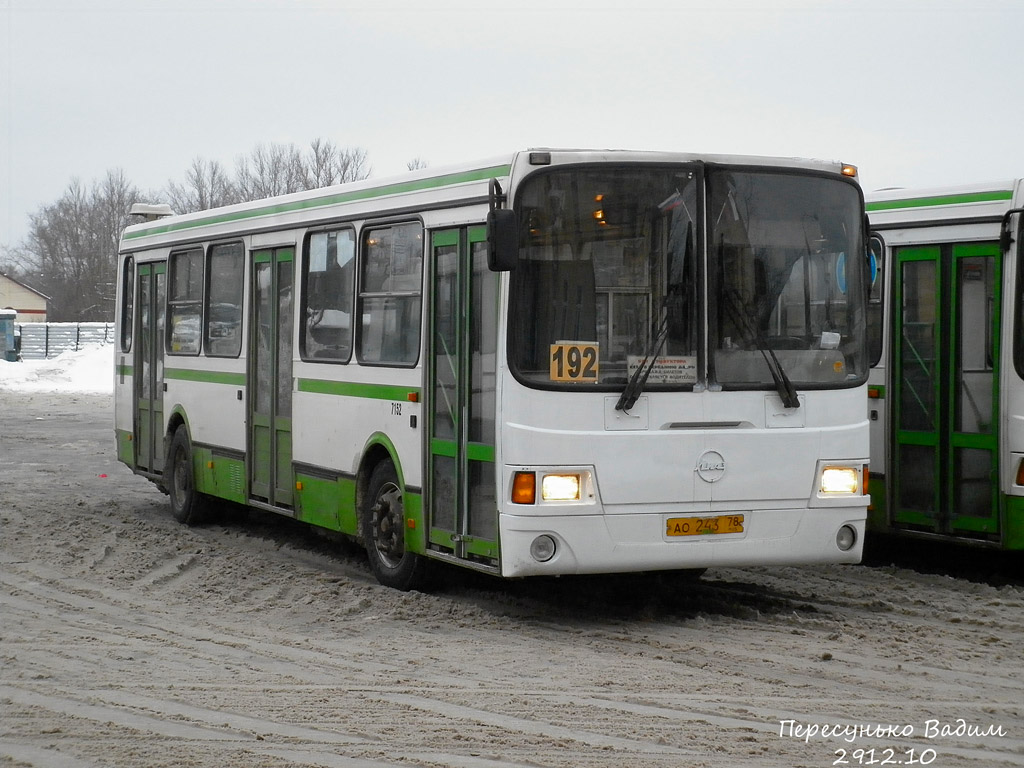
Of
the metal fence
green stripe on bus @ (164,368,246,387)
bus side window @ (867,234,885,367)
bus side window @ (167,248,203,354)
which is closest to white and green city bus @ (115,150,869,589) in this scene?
bus side window @ (867,234,885,367)

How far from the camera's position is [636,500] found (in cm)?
879

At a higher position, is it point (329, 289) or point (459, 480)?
point (329, 289)

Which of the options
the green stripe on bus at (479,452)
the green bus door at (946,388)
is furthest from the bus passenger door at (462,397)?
the green bus door at (946,388)

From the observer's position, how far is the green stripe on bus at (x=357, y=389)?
1030cm

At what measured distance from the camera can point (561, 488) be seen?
8.72m

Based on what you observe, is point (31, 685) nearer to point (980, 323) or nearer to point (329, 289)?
point (329, 289)

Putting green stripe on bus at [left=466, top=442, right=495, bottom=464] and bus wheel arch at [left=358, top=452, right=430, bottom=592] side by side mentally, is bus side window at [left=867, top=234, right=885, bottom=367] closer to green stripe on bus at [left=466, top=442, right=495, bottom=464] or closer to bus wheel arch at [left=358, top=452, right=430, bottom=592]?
green stripe on bus at [left=466, top=442, right=495, bottom=464]

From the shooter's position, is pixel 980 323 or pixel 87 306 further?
pixel 87 306

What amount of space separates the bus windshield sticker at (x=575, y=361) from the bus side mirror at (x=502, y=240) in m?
0.58

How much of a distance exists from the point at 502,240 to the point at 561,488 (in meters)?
1.49

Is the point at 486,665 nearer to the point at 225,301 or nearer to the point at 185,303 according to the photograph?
the point at 225,301

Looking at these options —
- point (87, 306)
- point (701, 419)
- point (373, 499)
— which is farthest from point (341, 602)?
point (87, 306)

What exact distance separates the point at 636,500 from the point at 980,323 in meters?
3.61

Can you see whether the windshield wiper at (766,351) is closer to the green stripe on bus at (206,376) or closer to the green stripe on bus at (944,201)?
the green stripe on bus at (944,201)
